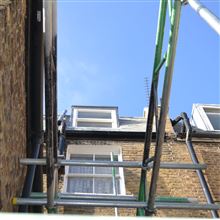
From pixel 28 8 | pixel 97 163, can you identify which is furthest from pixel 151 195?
pixel 28 8

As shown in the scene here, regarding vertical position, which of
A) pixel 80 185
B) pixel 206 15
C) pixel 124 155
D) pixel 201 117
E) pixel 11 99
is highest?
pixel 206 15

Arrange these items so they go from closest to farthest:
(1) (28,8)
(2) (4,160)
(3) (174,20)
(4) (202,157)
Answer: (3) (174,20) < (2) (4,160) < (1) (28,8) < (4) (202,157)

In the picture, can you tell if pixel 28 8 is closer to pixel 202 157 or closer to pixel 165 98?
pixel 165 98

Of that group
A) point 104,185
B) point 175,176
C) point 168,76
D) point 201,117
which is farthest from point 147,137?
point 201,117

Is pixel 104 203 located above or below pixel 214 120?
above

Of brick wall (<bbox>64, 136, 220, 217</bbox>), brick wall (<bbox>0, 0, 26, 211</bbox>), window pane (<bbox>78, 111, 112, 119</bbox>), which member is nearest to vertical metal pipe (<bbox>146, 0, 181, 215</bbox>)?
brick wall (<bbox>0, 0, 26, 211</bbox>)

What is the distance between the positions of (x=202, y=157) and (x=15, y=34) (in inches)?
259

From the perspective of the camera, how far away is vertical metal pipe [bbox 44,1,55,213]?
3817mm

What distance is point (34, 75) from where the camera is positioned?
19.0ft

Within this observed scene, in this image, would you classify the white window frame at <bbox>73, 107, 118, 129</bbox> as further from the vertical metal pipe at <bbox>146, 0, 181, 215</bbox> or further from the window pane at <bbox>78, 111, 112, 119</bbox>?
the vertical metal pipe at <bbox>146, 0, 181, 215</bbox>

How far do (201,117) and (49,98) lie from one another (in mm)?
8988

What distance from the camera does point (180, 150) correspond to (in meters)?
10.4

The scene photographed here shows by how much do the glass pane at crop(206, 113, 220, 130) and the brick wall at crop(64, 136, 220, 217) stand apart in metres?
1.89

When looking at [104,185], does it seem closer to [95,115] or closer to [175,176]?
[175,176]
